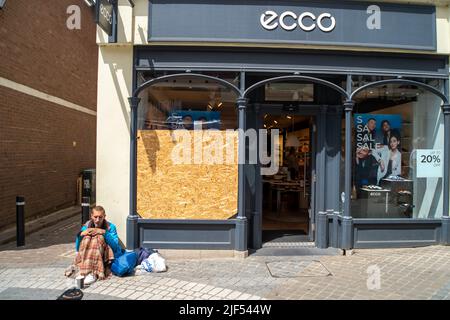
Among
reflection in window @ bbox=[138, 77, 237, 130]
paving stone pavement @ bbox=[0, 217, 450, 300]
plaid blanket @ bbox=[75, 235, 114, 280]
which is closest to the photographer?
paving stone pavement @ bbox=[0, 217, 450, 300]

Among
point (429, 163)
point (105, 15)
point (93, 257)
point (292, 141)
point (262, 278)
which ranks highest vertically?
point (105, 15)

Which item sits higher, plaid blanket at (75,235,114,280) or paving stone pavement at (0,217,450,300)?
plaid blanket at (75,235,114,280)

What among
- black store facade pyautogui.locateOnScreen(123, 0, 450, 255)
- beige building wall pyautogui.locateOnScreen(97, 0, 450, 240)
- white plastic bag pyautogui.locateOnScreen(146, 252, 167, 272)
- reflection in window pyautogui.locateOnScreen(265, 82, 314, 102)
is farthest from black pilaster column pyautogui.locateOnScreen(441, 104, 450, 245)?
white plastic bag pyautogui.locateOnScreen(146, 252, 167, 272)

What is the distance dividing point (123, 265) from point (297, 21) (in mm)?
4916

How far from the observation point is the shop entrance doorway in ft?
23.7

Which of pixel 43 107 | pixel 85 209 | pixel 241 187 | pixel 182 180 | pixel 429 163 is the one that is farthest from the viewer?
pixel 43 107

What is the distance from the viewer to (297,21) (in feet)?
20.9

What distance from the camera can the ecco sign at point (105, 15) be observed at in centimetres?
548

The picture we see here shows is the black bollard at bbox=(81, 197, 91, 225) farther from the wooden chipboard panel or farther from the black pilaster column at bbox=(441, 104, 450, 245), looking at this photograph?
the black pilaster column at bbox=(441, 104, 450, 245)

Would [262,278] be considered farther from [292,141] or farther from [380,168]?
[292,141]

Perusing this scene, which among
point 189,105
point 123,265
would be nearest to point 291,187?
point 189,105

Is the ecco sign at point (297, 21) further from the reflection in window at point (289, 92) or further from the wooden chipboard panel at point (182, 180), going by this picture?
the wooden chipboard panel at point (182, 180)

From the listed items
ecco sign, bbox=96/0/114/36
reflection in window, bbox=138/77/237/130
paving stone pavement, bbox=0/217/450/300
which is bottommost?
paving stone pavement, bbox=0/217/450/300

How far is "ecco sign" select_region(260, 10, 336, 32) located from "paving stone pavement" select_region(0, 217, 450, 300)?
13.1 ft
